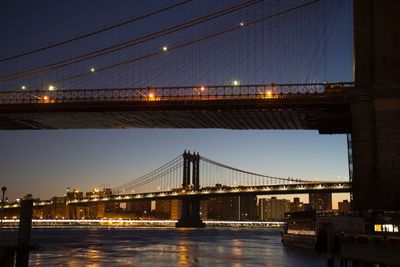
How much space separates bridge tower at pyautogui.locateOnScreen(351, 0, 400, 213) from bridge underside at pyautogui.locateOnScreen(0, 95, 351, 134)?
→ 156 inches

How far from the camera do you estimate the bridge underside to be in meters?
52.1

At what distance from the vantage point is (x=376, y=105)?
148 feet

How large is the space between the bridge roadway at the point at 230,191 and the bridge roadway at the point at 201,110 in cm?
4441

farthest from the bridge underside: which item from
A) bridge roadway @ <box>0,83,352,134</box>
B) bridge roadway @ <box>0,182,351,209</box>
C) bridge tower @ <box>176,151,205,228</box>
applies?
bridge tower @ <box>176,151,205,228</box>

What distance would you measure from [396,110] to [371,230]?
1298 centimetres

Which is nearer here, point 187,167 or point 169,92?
point 169,92

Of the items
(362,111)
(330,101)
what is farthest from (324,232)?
(330,101)

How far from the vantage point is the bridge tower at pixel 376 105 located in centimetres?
4316

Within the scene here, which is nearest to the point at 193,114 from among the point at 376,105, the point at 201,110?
the point at 201,110

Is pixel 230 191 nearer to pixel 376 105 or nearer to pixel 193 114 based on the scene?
pixel 193 114

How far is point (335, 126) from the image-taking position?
5372cm

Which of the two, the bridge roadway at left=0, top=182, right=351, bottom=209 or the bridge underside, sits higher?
the bridge underside

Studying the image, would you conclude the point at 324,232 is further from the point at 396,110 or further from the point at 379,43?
the point at 379,43

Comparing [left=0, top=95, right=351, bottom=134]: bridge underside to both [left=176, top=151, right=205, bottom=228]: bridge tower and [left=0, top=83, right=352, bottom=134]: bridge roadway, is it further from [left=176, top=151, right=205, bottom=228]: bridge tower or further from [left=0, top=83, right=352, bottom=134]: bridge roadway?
[left=176, top=151, right=205, bottom=228]: bridge tower
